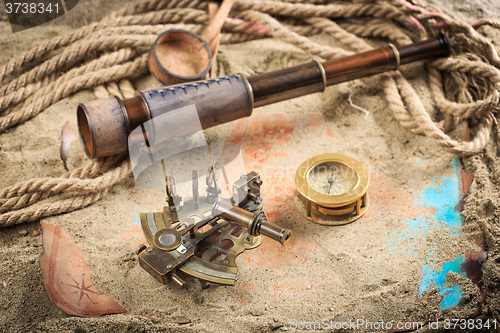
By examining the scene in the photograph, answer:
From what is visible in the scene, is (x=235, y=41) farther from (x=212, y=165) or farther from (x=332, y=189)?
(x=332, y=189)

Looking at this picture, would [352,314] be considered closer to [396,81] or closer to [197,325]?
[197,325]

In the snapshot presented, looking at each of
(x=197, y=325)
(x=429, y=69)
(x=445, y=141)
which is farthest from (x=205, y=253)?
(x=429, y=69)

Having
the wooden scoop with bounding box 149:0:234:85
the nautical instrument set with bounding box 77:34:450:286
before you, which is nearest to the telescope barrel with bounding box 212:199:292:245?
the nautical instrument set with bounding box 77:34:450:286

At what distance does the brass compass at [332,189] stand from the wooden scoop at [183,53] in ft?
2.80

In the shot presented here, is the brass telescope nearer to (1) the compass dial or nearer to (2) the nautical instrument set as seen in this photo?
(2) the nautical instrument set

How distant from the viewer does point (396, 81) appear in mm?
2961

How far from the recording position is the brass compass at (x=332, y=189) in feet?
7.55

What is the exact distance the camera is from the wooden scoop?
113 inches

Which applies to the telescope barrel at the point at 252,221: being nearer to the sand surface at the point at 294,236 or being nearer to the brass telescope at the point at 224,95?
the sand surface at the point at 294,236

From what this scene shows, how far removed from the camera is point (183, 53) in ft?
9.80

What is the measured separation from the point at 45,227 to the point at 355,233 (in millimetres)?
1426

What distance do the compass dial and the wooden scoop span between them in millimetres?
863

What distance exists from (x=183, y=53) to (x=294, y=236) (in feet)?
4.40

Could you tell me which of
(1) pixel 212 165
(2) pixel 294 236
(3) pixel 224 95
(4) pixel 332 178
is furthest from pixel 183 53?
(2) pixel 294 236
